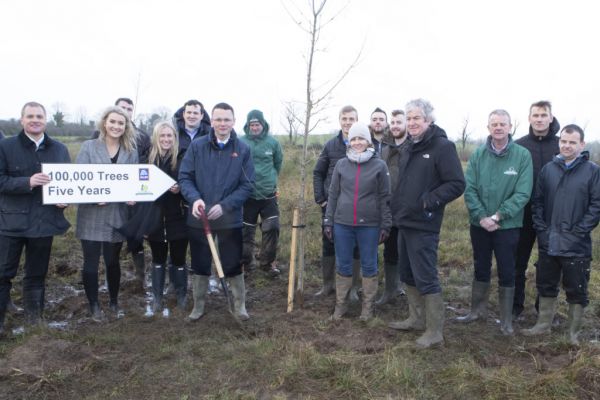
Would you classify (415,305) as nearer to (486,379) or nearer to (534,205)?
(486,379)

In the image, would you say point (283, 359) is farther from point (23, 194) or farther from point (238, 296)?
point (23, 194)

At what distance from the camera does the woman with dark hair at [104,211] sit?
495cm

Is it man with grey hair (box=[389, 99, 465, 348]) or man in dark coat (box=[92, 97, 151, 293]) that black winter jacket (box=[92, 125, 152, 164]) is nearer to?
man in dark coat (box=[92, 97, 151, 293])

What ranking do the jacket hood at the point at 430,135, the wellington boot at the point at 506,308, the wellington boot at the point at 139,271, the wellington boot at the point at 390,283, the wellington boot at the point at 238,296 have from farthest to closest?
the wellington boot at the point at 139,271, the wellington boot at the point at 390,283, the wellington boot at the point at 238,296, the wellington boot at the point at 506,308, the jacket hood at the point at 430,135

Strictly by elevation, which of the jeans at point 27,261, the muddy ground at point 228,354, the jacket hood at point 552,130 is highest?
the jacket hood at point 552,130

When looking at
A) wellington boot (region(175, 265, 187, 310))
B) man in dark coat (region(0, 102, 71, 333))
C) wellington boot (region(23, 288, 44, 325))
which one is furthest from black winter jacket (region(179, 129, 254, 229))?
wellington boot (region(23, 288, 44, 325))

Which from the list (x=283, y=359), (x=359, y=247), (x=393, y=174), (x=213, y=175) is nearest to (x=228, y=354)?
→ (x=283, y=359)

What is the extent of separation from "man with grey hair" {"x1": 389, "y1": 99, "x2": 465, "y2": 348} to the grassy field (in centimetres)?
46

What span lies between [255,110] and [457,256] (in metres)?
4.34

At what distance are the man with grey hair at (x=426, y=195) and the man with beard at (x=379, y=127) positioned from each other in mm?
1507

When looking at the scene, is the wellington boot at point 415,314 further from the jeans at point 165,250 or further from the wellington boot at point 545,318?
the jeans at point 165,250

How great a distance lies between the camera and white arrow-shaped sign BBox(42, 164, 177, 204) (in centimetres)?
474

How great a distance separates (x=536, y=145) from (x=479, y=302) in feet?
6.16

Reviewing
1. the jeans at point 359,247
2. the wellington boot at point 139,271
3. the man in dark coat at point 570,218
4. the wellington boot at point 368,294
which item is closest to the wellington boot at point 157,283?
the wellington boot at point 139,271
